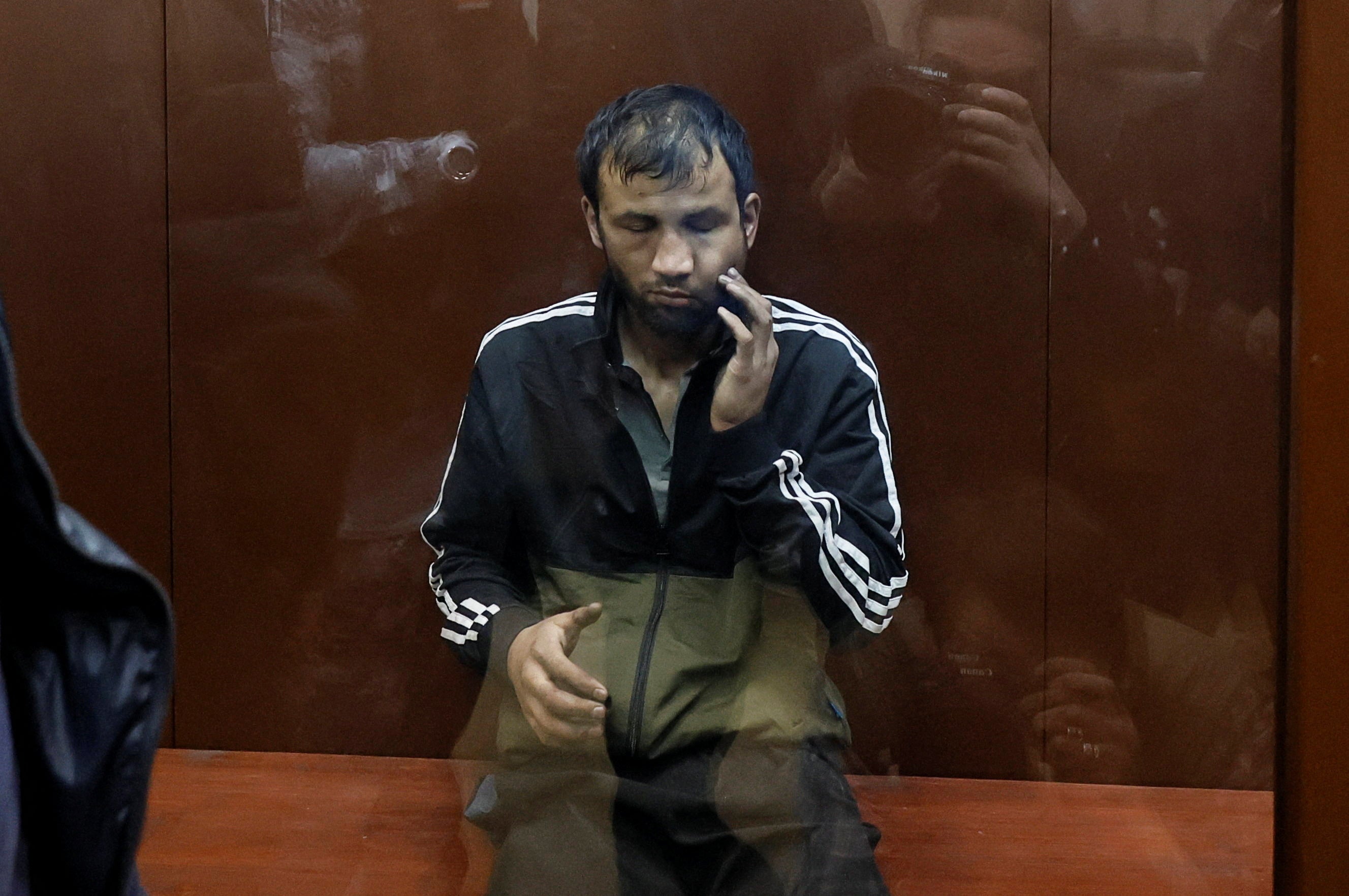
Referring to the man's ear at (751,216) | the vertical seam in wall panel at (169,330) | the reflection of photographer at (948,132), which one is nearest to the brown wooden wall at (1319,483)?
the reflection of photographer at (948,132)

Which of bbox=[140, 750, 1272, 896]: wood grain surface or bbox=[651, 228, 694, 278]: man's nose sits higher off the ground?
bbox=[651, 228, 694, 278]: man's nose

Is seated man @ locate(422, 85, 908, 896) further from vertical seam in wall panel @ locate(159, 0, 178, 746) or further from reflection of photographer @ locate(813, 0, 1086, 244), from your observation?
vertical seam in wall panel @ locate(159, 0, 178, 746)

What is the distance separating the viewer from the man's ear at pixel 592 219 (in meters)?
1.26

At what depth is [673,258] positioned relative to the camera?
1.24 meters

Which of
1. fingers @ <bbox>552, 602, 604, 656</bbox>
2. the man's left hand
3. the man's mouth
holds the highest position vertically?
the man's mouth

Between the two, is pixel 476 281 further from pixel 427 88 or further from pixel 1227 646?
pixel 1227 646

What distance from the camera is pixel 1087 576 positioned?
52.1 inches

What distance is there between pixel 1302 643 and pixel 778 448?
1.85 ft

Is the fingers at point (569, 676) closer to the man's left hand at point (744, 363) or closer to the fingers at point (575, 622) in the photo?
the fingers at point (575, 622)

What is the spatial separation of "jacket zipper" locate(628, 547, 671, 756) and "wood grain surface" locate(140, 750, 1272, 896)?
175mm

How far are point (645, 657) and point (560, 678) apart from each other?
9cm

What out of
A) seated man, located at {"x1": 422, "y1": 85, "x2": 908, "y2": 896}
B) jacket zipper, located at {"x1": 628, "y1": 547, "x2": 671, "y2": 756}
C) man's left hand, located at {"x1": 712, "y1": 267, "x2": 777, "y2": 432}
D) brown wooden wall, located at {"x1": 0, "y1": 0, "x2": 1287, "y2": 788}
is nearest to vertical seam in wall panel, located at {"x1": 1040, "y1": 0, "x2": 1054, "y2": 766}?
brown wooden wall, located at {"x1": 0, "y1": 0, "x2": 1287, "y2": 788}

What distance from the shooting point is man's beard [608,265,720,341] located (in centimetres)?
125

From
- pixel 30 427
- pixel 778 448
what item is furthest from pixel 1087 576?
pixel 30 427
